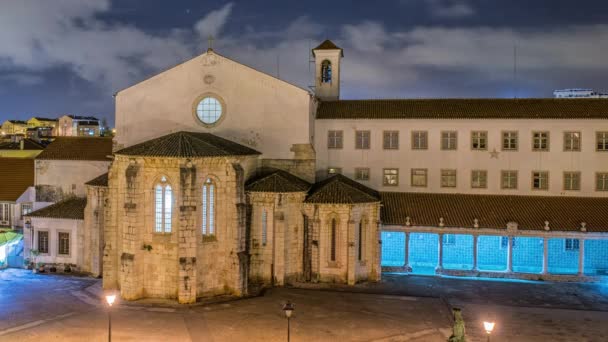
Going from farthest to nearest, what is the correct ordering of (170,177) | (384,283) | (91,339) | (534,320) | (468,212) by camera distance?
(468,212), (384,283), (170,177), (534,320), (91,339)

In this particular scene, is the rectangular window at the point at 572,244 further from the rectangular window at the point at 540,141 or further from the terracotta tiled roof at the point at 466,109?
the terracotta tiled roof at the point at 466,109

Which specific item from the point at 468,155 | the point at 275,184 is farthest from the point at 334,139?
the point at 468,155

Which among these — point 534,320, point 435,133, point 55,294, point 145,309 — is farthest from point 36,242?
point 534,320

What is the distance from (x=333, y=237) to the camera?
113 feet

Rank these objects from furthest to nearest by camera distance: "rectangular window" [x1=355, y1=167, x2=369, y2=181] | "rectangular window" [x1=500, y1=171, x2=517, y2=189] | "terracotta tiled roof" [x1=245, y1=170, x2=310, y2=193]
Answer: "rectangular window" [x1=355, y1=167, x2=369, y2=181] → "rectangular window" [x1=500, y1=171, x2=517, y2=189] → "terracotta tiled roof" [x1=245, y1=170, x2=310, y2=193]

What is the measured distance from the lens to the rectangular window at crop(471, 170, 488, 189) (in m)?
39.5

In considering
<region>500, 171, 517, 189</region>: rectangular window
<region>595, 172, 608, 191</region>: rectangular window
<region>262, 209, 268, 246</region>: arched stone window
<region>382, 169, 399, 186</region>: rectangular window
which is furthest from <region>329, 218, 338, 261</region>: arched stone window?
<region>595, 172, 608, 191</region>: rectangular window

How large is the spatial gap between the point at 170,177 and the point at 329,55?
63.0 ft

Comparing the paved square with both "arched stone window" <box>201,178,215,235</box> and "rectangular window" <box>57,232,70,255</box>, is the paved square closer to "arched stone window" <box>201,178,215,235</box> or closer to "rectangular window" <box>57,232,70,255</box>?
"rectangular window" <box>57,232,70,255</box>

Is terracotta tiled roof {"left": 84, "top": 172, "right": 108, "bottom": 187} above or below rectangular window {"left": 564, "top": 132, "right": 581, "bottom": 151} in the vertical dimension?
below

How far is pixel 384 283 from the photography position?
114ft

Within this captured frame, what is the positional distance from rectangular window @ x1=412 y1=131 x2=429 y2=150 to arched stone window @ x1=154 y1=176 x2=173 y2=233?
1726cm

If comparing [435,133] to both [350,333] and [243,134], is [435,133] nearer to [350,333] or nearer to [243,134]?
[243,134]

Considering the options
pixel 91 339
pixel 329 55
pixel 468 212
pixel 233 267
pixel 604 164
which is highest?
pixel 329 55
